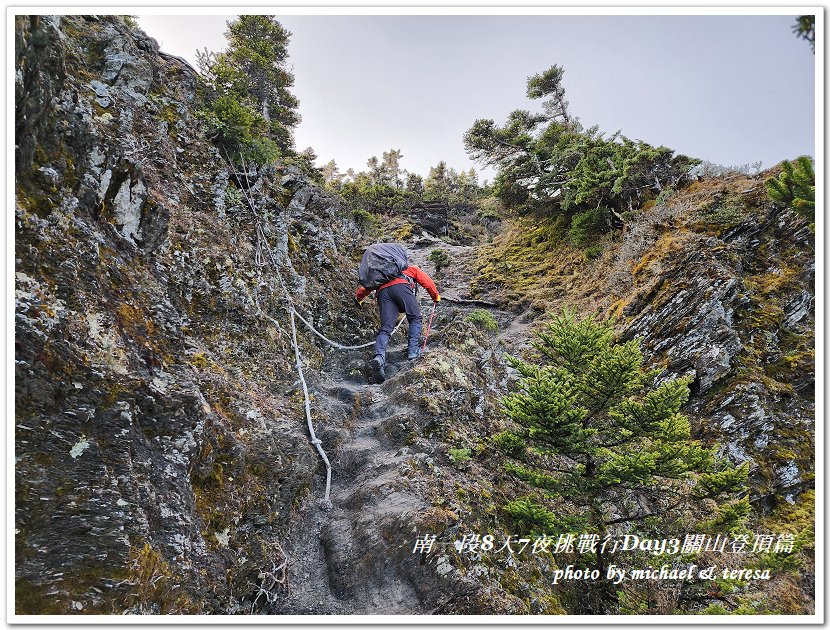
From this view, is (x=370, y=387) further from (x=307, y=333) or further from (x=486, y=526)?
(x=486, y=526)

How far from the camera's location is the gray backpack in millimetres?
9172

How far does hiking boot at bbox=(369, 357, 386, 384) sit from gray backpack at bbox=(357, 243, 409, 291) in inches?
77.4

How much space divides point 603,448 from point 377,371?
4.76m

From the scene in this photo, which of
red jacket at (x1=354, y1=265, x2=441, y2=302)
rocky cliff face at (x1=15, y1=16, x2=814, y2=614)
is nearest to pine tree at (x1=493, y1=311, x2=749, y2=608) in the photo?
rocky cliff face at (x1=15, y1=16, x2=814, y2=614)

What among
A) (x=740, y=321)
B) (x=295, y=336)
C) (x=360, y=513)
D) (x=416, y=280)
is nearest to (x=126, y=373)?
(x=360, y=513)

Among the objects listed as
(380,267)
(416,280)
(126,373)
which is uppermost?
(380,267)

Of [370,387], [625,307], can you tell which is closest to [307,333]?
[370,387]

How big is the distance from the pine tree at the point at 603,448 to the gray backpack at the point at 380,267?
4.31 metres

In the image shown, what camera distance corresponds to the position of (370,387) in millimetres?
8258

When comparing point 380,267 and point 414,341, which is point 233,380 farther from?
point 380,267

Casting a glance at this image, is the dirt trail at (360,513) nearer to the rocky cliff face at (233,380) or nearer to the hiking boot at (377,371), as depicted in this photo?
the rocky cliff face at (233,380)

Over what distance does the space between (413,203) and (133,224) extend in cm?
2423

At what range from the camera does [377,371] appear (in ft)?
27.8

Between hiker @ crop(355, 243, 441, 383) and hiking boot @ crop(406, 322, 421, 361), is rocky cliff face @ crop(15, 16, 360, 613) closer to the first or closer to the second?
hiker @ crop(355, 243, 441, 383)
